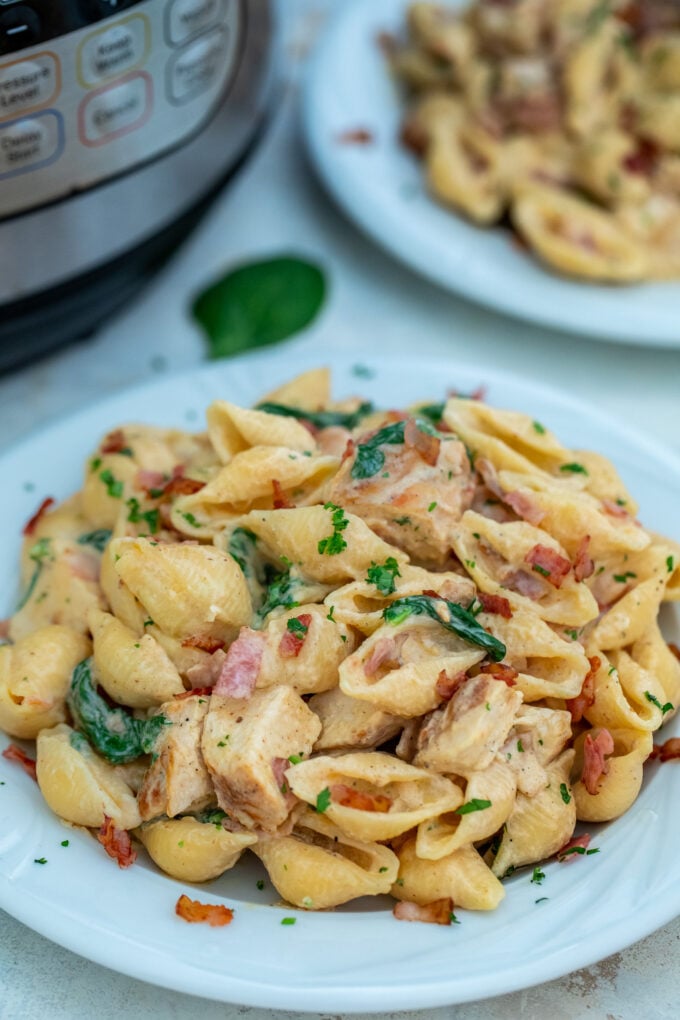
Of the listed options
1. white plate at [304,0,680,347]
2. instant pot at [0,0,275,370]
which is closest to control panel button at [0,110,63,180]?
instant pot at [0,0,275,370]

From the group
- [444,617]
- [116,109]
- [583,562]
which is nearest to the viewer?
[444,617]

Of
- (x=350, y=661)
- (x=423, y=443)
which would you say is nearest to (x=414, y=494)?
(x=423, y=443)

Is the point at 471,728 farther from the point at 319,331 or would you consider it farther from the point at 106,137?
the point at 319,331

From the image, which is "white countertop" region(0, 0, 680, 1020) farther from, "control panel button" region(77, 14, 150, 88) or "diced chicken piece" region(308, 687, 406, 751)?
"diced chicken piece" region(308, 687, 406, 751)

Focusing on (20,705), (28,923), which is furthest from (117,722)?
(28,923)

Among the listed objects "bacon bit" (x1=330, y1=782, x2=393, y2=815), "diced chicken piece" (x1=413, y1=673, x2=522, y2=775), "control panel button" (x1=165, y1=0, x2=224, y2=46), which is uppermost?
"control panel button" (x1=165, y1=0, x2=224, y2=46)

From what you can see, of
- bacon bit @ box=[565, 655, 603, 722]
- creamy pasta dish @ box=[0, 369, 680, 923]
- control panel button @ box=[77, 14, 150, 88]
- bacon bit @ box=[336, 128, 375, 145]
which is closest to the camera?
creamy pasta dish @ box=[0, 369, 680, 923]

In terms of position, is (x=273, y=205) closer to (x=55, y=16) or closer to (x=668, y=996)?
(x=55, y=16)

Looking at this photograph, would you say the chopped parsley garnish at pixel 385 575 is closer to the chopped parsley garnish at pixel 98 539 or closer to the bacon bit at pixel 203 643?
the bacon bit at pixel 203 643
